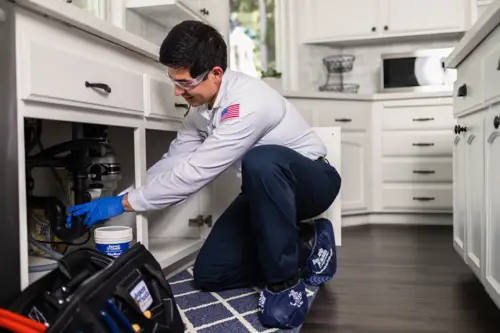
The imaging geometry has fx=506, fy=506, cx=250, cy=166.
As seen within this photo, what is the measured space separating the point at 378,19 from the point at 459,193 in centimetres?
211

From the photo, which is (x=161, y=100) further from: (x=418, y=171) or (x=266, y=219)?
(x=418, y=171)

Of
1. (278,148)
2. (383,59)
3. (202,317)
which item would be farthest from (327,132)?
(383,59)

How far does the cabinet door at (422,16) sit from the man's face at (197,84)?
256 centimetres

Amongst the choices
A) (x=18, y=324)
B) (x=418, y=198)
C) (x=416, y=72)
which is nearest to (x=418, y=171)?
(x=418, y=198)

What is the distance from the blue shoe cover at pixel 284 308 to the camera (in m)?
1.31

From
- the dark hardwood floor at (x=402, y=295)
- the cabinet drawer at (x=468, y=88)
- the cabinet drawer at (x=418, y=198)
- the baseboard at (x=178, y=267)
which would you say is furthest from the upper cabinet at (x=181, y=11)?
the cabinet drawer at (x=418, y=198)

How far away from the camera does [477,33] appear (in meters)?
1.46

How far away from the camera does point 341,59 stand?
12.5 feet

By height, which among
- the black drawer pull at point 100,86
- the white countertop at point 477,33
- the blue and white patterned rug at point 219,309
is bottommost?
the blue and white patterned rug at point 219,309

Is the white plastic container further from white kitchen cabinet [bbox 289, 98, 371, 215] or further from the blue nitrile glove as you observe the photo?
white kitchen cabinet [bbox 289, 98, 371, 215]

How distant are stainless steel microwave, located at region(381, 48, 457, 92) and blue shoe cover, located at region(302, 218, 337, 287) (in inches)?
78.4

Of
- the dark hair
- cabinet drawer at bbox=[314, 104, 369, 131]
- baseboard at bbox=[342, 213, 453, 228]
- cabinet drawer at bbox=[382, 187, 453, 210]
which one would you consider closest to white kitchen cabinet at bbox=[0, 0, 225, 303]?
the dark hair

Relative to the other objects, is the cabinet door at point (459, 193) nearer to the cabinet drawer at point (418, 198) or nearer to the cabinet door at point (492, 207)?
the cabinet door at point (492, 207)

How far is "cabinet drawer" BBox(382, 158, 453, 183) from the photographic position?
3201 millimetres
